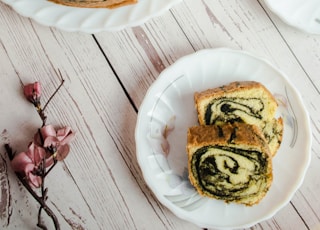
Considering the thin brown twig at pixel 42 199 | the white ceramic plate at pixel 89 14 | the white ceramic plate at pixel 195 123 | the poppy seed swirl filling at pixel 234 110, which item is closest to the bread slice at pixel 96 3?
the white ceramic plate at pixel 89 14

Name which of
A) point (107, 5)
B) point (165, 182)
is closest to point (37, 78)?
point (107, 5)

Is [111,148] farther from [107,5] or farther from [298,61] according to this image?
[298,61]

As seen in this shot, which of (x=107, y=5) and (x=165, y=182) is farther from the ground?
(x=107, y=5)

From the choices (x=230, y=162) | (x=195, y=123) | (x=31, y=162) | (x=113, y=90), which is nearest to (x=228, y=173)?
(x=230, y=162)

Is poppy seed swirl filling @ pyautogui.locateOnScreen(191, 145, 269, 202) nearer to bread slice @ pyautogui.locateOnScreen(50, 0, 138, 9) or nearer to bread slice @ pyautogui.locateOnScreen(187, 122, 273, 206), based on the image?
bread slice @ pyautogui.locateOnScreen(187, 122, 273, 206)

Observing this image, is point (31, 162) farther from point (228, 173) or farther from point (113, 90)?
point (228, 173)

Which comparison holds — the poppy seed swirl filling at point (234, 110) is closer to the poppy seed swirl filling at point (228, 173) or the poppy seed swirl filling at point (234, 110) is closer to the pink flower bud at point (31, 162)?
the poppy seed swirl filling at point (228, 173)
